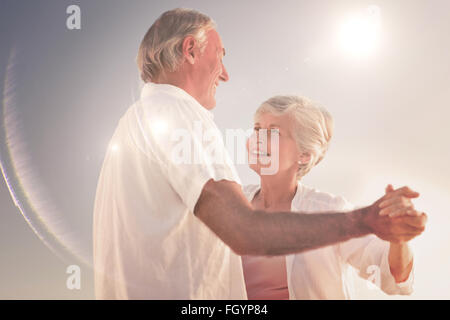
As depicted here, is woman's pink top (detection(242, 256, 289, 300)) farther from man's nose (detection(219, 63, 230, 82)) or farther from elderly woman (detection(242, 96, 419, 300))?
man's nose (detection(219, 63, 230, 82))

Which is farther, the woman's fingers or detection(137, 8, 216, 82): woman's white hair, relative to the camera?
detection(137, 8, 216, 82): woman's white hair

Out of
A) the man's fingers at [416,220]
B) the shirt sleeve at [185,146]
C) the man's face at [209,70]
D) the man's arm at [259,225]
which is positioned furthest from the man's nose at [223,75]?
the man's fingers at [416,220]

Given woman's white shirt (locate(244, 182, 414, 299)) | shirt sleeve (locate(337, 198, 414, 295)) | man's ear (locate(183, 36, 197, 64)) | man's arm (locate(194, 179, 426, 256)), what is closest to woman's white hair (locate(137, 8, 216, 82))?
man's ear (locate(183, 36, 197, 64))

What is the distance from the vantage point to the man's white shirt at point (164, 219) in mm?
798

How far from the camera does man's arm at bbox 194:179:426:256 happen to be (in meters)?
0.73

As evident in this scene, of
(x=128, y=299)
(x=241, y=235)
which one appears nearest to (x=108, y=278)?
(x=128, y=299)

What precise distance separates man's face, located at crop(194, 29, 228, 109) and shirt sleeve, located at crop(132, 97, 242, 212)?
0.23 m

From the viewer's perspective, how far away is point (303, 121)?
1725mm

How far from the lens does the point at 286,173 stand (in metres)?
1.72

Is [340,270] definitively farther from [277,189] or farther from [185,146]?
[185,146]

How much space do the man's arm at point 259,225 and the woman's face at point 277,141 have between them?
938 mm

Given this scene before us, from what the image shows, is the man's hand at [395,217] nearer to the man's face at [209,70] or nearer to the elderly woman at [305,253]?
the elderly woman at [305,253]
